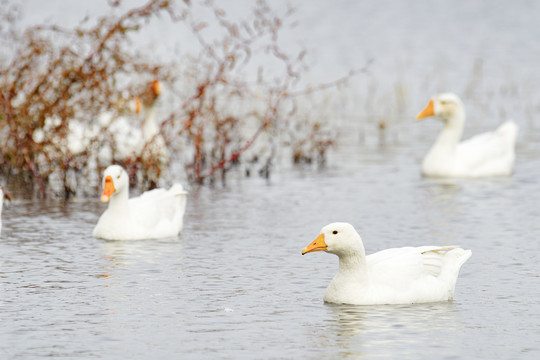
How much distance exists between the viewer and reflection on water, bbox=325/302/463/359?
8992mm

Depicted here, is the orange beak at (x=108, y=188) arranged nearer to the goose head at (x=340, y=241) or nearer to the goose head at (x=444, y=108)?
the goose head at (x=340, y=241)

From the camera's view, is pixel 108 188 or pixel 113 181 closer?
pixel 108 188

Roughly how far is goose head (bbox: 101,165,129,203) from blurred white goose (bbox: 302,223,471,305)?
433cm

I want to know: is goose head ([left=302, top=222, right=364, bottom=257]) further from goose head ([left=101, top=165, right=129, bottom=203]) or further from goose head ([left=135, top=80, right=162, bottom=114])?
goose head ([left=135, top=80, right=162, bottom=114])

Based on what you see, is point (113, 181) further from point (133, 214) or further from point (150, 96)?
point (150, 96)

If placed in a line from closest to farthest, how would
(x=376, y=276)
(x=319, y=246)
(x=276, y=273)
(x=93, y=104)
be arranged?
(x=319, y=246), (x=376, y=276), (x=276, y=273), (x=93, y=104)

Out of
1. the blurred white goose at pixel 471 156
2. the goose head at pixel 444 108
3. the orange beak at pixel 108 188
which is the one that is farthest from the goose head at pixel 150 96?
the orange beak at pixel 108 188

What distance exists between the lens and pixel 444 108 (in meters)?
21.8

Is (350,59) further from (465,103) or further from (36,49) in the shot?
(36,49)

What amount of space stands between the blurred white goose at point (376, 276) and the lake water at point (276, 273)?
0.38 feet

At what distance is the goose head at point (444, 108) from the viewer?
21.7m

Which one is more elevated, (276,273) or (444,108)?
(444,108)

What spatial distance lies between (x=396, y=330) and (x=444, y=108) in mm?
12573

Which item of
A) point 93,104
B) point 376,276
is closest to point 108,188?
point 93,104
